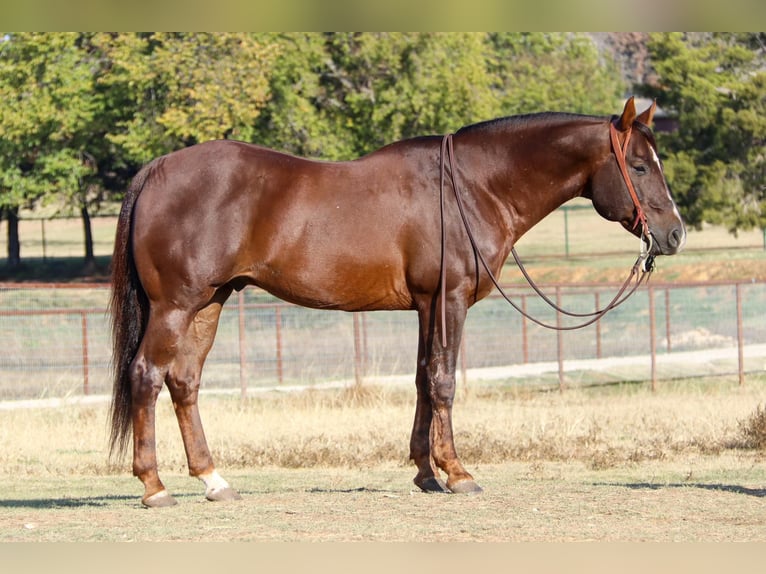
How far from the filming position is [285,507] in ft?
25.7

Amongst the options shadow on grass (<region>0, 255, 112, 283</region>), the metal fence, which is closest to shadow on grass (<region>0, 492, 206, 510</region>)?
the metal fence

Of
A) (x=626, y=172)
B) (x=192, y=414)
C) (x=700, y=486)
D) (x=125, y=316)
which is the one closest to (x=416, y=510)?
(x=192, y=414)

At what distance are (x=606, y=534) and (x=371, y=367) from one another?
13.7 metres

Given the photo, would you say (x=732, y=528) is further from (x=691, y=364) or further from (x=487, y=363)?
(x=487, y=363)

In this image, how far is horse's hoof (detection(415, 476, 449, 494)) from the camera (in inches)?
331

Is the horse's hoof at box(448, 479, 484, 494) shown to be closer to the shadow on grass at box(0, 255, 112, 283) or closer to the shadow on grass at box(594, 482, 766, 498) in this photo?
the shadow on grass at box(594, 482, 766, 498)

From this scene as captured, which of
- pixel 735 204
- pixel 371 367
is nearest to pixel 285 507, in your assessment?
pixel 371 367

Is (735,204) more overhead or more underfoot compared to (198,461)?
more overhead

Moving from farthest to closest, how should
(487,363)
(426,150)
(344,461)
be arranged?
1. (487,363)
2. (344,461)
3. (426,150)

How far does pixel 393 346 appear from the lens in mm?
25188

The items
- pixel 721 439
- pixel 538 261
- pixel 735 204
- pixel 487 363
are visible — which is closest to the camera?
pixel 721 439

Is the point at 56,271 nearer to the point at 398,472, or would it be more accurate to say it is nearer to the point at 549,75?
the point at 549,75

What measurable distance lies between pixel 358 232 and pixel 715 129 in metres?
32.4

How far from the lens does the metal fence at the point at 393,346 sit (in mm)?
19922
